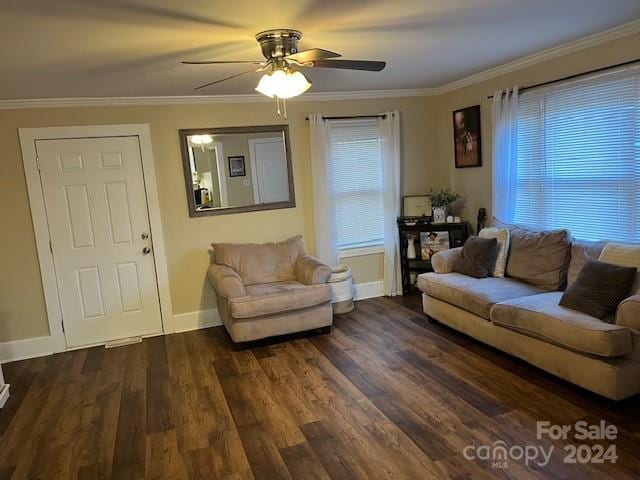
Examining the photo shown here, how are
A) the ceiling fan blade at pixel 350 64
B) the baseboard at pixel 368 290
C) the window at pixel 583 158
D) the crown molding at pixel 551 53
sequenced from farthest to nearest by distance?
the baseboard at pixel 368 290 → the window at pixel 583 158 → the crown molding at pixel 551 53 → the ceiling fan blade at pixel 350 64

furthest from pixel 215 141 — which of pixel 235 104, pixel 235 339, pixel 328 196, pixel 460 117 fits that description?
pixel 460 117

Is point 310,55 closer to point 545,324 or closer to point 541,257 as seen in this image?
point 545,324

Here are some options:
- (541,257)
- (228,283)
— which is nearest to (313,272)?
(228,283)

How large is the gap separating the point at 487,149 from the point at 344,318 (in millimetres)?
2248

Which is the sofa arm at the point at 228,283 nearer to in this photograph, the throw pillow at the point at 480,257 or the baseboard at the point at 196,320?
the baseboard at the point at 196,320

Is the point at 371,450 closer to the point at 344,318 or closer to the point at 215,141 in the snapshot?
the point at 344,318

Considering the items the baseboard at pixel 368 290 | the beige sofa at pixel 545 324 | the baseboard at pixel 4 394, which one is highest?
the beige sofa at pixel 545 324

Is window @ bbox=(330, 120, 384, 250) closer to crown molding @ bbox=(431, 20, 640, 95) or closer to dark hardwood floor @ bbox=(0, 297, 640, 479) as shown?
crown molding @ bbox=(431, 20, 640, 95)

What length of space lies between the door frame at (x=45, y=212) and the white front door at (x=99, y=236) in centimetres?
4

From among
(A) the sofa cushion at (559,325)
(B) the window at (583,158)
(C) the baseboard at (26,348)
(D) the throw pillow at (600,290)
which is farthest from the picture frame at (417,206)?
(C) the baseboard at (26,348)

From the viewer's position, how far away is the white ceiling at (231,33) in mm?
2225

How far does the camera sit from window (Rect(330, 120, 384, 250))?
5.05 m

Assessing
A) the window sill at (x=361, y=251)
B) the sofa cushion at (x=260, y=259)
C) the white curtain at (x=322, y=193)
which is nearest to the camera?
the sofa cushion at (x=260, y=259)

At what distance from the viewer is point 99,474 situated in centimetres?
245
